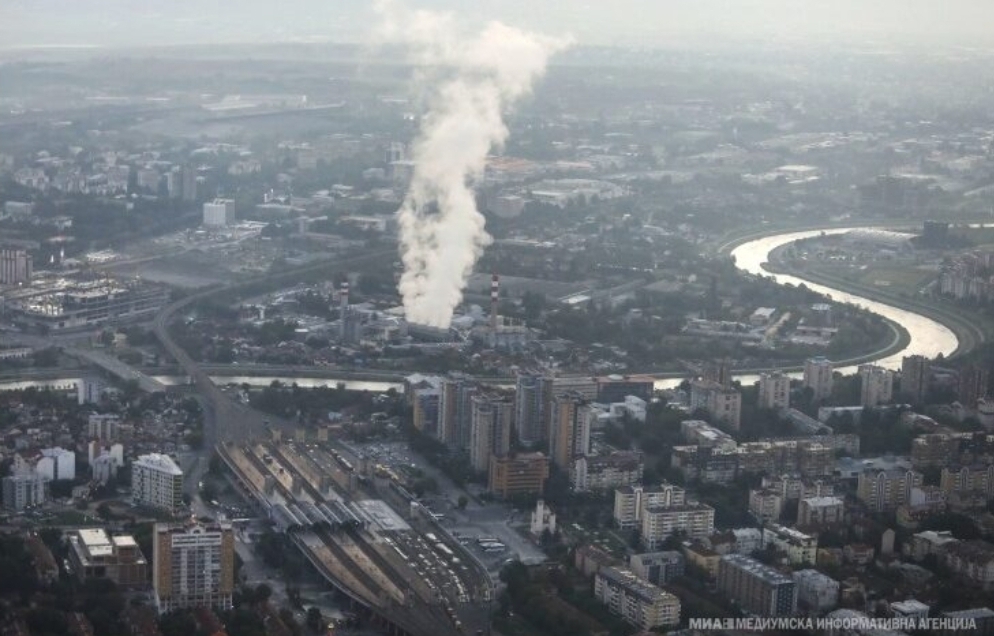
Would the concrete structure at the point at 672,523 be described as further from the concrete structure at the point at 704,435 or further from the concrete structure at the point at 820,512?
the concrete structure at the point at 704,435

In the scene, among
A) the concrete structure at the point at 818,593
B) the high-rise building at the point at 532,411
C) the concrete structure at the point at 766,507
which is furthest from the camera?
the high-rise building at the point at 532,411

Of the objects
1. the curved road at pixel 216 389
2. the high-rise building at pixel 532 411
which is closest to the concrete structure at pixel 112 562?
the curved road at pixel 216 389

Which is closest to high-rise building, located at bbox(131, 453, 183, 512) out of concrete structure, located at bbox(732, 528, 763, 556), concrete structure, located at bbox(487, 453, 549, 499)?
concrete structure, located at bbox(487, 453, 549, 499)

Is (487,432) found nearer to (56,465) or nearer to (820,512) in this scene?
(820,512)

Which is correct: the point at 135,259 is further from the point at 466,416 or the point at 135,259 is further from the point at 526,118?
the point at 526,118

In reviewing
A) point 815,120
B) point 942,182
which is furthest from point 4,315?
point 815,120

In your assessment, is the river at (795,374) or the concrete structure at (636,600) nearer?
the concrete structure at (636,600)
